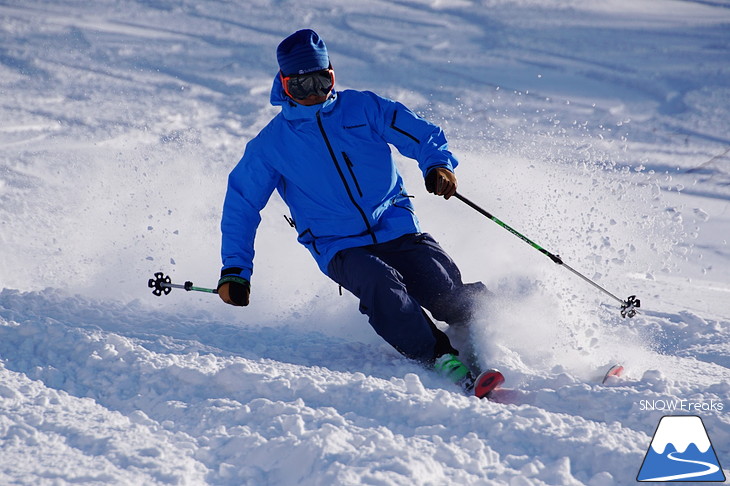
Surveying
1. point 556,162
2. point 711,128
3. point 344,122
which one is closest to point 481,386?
point 344,122

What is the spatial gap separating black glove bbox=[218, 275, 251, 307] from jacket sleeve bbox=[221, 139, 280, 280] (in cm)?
11

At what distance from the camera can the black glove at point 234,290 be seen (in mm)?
3512

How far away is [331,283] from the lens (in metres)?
4.93

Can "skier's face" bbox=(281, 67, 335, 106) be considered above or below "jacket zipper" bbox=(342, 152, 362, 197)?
above

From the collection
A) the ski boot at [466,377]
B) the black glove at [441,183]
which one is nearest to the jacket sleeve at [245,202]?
the black glove at [441,183]

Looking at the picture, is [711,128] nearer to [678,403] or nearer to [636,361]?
[636,361]

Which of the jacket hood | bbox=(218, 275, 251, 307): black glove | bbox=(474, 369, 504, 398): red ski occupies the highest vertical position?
the jacket hood

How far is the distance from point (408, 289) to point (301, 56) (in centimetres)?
127

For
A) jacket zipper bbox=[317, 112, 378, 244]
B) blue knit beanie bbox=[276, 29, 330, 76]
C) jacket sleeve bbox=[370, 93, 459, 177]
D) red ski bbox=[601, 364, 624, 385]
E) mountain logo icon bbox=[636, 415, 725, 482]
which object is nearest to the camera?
mountain logo icon bbox=[636, 415, 725, 482]

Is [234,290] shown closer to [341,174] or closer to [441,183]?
[341,174]

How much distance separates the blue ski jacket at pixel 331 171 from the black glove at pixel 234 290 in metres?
0.06

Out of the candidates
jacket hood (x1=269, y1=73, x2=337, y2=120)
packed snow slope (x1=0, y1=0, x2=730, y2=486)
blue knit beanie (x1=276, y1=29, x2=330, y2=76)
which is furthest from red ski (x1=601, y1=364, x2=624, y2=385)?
blue knit beanie (x1=276, y1=29, x2=330, y2=76)

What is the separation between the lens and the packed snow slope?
2.39 metres

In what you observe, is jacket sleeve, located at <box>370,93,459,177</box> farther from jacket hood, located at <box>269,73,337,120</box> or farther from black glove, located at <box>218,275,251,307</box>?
black glove, located at <box>218,275,251,307</box>
